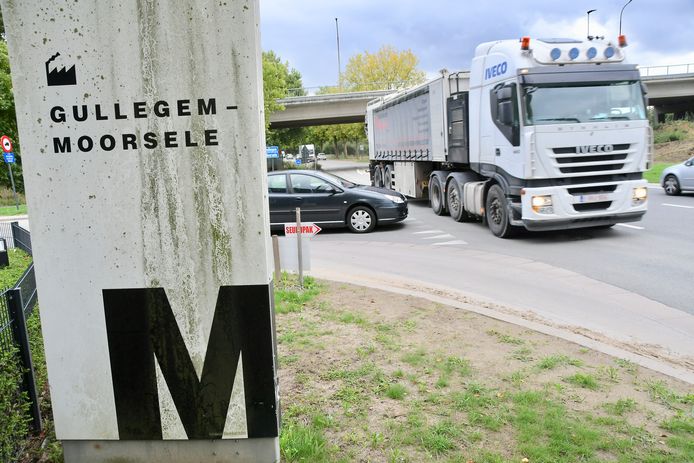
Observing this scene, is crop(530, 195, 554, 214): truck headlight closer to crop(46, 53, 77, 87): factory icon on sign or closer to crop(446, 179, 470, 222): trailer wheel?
crop(446, 179, 470, 222): trailer wheel

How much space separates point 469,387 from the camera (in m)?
4.21

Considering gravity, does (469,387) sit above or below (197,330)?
below

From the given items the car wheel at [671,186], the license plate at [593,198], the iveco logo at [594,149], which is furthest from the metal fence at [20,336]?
the car wheel at [671,186]

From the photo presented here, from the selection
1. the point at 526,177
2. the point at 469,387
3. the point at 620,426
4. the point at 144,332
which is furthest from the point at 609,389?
the point at 526,177

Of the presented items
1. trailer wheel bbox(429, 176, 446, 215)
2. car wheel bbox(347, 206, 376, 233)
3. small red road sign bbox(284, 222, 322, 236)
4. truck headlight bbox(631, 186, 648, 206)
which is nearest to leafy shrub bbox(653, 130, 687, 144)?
trailer wheel bbox(429, 176, 446, 215)

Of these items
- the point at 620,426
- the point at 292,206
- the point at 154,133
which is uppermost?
the point at 154,133

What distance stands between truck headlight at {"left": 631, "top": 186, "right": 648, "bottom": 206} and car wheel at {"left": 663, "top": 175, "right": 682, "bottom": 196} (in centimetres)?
848

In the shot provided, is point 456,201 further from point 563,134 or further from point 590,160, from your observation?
point 563,134

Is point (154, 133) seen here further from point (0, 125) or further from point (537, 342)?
point (0, 125)

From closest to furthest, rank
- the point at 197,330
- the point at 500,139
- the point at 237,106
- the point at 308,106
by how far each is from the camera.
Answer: the point at 237,106 → the point at 197,330 → the point at 500,139 → the point at 308,106

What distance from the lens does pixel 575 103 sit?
34.3 feet

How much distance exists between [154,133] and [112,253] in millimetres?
679

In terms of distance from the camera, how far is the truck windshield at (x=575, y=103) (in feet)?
34.1

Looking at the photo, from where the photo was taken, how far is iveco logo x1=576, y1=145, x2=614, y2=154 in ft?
34.3
